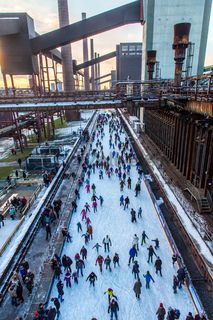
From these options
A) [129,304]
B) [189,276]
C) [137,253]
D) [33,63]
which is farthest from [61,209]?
[33,63]

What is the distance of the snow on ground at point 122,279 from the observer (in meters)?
8.30

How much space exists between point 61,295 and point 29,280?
1.38 metres

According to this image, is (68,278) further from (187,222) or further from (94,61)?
(94,61)

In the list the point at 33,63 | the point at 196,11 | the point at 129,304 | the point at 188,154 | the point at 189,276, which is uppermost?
the point at 196,11

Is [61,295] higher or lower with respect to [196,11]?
lower

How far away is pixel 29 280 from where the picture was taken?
28.7 ft

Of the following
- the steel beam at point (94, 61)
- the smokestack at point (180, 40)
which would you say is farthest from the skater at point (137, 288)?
the steel beam at point (94, 61)

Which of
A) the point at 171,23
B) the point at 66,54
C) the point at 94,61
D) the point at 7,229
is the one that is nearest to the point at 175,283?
the point at 7,229

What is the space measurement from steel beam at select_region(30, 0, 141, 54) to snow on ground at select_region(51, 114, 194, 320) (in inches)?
1060

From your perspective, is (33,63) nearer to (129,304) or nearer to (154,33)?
(154,33)

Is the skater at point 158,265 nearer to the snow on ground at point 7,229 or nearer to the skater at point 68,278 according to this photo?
the skater at point 68,278

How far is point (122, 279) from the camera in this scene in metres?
9.61

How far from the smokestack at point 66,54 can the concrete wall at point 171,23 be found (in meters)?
20.6

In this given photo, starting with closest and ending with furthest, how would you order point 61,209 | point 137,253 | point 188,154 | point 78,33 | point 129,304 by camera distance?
point 129,304, point 137,253, point 61,209, point 188,154, point 78,33
